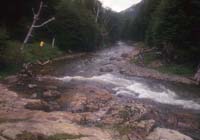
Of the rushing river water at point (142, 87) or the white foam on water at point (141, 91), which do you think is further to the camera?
the rushing river water at point (142, 87)

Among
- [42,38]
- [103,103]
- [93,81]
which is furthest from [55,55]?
[103,103]

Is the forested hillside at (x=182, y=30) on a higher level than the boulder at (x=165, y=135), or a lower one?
higher

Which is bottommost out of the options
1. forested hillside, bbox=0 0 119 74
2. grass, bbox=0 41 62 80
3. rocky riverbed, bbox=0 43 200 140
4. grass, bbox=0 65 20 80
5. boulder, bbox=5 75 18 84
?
rocky riverbed, bbox=0 43 200 140

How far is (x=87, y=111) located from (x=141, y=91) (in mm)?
6174

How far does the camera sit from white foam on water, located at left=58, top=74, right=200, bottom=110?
16.0 m

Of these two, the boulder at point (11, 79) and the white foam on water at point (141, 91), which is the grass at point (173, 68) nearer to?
the white foam on water at point (141, 91)

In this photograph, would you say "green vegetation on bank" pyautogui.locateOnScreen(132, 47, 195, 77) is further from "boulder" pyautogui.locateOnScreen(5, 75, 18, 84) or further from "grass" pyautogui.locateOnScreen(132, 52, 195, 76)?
"boulder" pyautogui.locateOnScreen(5, 75, 18, 84)

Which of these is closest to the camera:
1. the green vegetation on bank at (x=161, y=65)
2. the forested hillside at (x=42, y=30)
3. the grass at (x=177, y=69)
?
the forested hillside at (x=42, y=30)

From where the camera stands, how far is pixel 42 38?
109 feet

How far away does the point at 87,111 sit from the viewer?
12094 millimetres

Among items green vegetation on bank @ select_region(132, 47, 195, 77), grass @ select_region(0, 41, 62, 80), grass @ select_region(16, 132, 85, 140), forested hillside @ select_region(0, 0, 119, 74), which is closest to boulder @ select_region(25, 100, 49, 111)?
grass @ select_region(16, 132, 85, 140)

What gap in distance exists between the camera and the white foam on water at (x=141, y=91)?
630 inches

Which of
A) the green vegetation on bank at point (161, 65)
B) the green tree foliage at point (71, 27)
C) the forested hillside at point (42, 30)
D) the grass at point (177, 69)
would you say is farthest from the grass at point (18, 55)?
the grass at point (177, 69)

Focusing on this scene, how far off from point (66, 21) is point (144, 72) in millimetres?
14359
